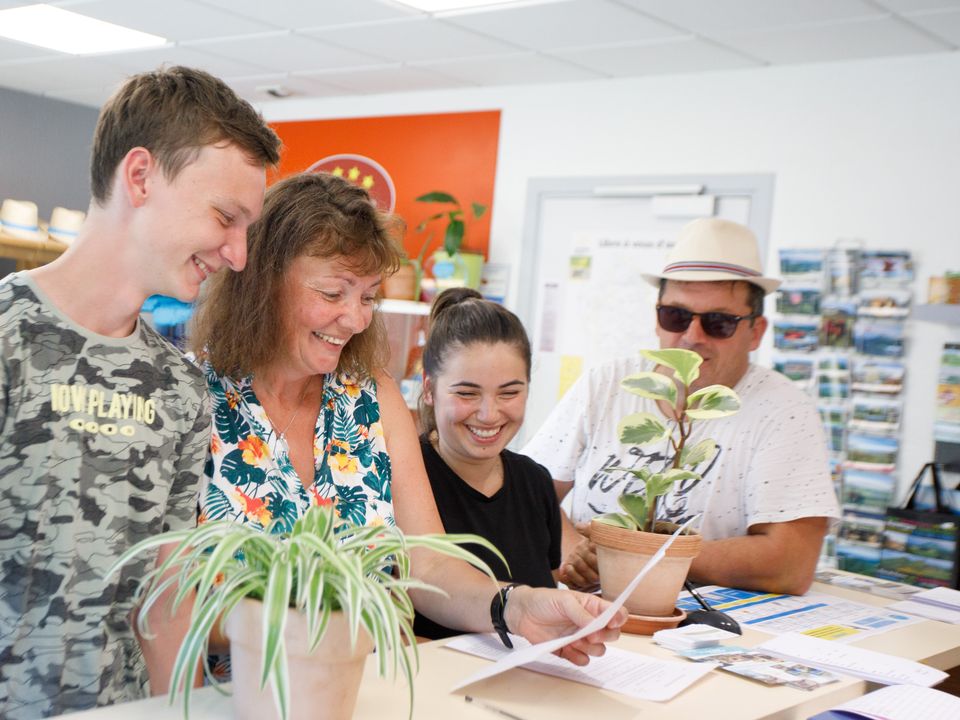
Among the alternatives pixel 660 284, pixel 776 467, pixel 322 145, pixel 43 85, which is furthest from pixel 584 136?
pixel 43 85

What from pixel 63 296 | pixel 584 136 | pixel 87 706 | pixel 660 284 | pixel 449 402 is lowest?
pixel 87 706

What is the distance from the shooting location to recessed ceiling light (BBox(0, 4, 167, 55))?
555 centimetres

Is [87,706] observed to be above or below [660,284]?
below

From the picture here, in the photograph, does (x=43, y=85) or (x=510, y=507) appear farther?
(x=43, y=85)

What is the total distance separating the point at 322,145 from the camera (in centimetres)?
706

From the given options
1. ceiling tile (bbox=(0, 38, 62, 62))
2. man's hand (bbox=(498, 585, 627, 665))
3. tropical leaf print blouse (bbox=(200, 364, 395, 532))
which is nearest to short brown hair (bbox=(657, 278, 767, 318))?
tropical leaf print blouse (bbox=(200, 364, 395, 532))

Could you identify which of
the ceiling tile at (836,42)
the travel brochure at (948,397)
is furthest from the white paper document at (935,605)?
the ceiling tile at (836,42)

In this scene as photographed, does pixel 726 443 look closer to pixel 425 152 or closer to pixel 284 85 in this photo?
pixel 425 152

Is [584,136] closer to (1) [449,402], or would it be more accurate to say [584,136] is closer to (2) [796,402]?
(2) [796,402]

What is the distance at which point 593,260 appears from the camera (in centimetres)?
580

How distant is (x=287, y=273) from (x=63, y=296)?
48cm

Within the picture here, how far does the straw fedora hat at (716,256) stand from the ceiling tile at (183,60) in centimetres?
387

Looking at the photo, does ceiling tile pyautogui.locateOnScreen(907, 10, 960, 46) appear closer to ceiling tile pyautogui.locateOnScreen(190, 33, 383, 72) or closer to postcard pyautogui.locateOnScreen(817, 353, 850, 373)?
postcard pyautogui.locateOnScreen(817, 353, 850, 373)

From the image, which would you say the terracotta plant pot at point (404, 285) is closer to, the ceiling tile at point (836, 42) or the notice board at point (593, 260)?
the notice board at point (593, 260)
